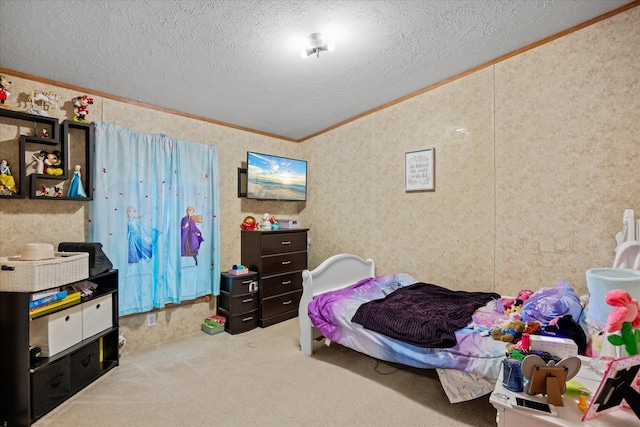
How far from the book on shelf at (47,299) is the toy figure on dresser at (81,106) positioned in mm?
1481

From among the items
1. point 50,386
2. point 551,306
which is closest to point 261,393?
point 50,386

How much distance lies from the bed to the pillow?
236 mm

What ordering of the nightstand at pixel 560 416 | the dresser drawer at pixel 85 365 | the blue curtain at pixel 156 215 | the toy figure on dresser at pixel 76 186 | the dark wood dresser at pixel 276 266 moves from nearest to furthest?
the nightstand at pixel 560 416 → the dresser drawer at pixel 85 365 → the toy figure on dresser at pixel 76 186 → the blue curtain at pixel 156 215 → the dark wood dresser at pixel 276 266

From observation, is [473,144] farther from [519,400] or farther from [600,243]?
[519,400]

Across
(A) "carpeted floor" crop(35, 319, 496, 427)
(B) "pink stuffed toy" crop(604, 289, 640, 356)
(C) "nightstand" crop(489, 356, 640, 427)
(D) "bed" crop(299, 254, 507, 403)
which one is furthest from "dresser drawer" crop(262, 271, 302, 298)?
(B) "pink stuffed toy" crop(604, 289, 640, 356)

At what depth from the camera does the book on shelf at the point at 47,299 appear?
1963 mm

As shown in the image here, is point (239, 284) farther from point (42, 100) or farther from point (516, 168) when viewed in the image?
point (516, 168)

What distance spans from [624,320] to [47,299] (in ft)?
10.4

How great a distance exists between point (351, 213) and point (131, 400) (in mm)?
2873

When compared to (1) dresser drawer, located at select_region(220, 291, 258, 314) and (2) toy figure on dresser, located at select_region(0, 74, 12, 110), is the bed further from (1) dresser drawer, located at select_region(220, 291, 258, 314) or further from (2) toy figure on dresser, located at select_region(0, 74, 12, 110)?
(2) toy figure on dresser, located at select_region(0, 74, 12, 110)

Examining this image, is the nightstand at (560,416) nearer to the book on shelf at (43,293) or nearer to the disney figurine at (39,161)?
the book on shelf at (43,293)

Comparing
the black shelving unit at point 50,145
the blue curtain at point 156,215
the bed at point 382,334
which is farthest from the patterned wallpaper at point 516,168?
the black shelving unit at point 50,145

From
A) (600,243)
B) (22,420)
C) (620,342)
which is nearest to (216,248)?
(22,420)

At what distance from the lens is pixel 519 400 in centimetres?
125
